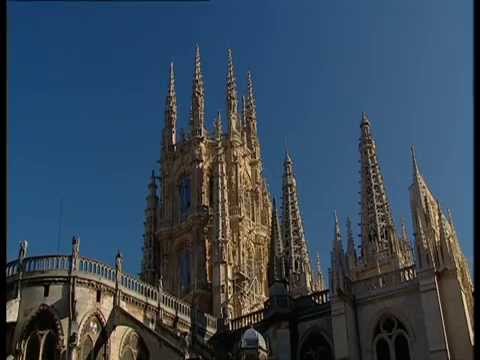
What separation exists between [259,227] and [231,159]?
640 centimetres

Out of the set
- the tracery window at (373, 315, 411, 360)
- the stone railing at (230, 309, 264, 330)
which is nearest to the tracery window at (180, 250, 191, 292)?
the stone railing at (230, 309, 264, 330)

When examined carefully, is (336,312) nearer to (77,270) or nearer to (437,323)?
(437,323)

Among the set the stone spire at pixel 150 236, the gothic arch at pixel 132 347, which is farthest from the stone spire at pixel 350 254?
the stone spire at pixel 150 236

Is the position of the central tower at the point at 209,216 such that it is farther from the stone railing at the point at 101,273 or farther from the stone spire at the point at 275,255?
the stone railing at the point at 101,273

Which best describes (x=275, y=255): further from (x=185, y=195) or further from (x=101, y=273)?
(x=101, y=273)

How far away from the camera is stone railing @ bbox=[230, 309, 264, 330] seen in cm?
3856

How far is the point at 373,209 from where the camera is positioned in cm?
5322

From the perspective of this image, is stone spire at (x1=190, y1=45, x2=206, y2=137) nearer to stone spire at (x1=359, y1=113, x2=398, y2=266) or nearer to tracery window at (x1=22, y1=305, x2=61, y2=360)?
stone spire at (x1=359, y1=113, x2=398, y2=266)

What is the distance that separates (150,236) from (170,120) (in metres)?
12.0

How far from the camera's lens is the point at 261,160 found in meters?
62.5

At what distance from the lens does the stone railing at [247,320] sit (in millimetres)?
38562

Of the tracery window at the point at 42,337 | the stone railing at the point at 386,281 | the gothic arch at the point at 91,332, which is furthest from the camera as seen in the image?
the stone railing at the point at 386,281

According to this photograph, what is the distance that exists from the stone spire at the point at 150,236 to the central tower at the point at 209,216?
0.08 meters

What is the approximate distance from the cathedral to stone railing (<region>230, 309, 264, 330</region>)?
0.32ft
